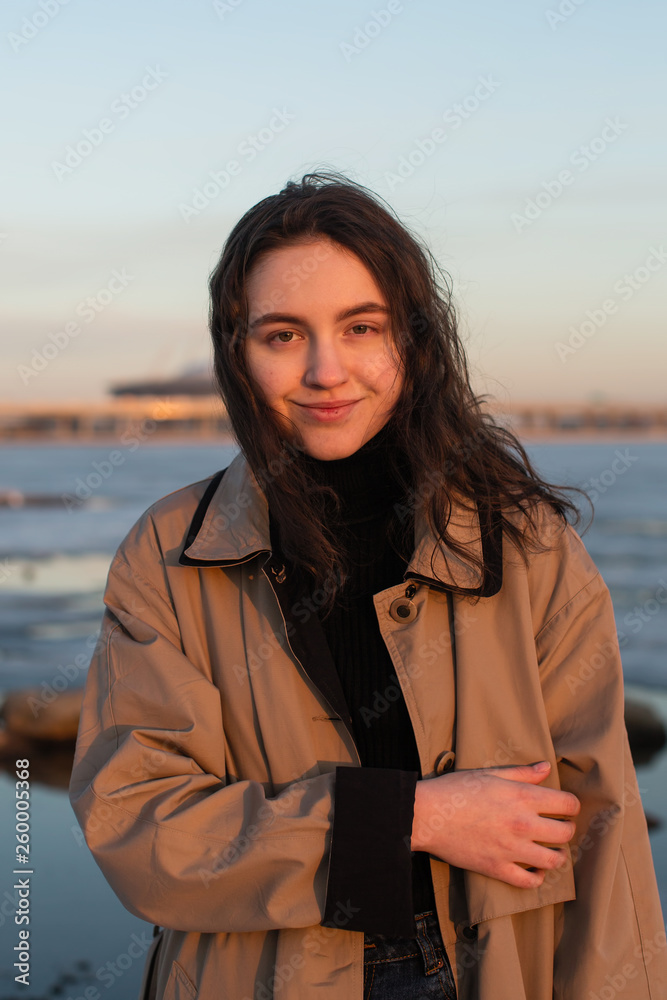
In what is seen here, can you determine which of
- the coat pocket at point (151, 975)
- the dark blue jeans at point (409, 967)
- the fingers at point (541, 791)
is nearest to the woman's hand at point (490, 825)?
the fingers at point (541, 791)

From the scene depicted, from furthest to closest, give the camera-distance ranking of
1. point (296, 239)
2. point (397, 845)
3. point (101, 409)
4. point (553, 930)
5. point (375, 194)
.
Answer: point (101, 409)
point (375, 194)
point (296, 239)
point (553, 930)
point (397, 845)

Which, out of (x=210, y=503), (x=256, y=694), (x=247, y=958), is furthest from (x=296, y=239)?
(x=247, y=958)

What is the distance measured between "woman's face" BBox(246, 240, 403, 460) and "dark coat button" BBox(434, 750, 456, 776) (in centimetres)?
66

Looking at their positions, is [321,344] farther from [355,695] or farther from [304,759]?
[304,759]

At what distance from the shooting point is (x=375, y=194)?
1.94 meters

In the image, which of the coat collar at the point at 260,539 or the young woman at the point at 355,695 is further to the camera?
the coat collar at the point at 260,539

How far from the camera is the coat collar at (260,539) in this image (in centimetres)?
167

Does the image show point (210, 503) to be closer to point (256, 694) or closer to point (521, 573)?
point (256, 694)

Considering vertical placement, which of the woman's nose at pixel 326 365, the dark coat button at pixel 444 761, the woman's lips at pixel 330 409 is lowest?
the dark coat button at pixel 444 761

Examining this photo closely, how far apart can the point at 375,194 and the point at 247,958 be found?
1.66 meters

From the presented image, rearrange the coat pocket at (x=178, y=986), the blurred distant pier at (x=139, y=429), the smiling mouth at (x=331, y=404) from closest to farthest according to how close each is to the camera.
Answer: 1. the coat pocket at (x=178, y=986)
2. the smiling mouth at (x=331, y=404)
3. the blurred distant pier at (x=139, y=429)

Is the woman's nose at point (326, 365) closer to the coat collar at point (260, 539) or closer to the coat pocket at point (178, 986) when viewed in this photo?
the coat collar at point (260, 539)

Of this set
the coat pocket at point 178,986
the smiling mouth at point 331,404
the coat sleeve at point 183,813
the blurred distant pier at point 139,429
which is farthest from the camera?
the blurred distant pier at point 139,429

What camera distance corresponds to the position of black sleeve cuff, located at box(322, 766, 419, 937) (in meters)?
1.49
